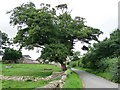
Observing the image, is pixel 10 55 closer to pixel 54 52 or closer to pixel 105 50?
pixel 54 52

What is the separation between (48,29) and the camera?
4956cm

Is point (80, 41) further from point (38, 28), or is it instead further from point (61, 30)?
point (38, 28)

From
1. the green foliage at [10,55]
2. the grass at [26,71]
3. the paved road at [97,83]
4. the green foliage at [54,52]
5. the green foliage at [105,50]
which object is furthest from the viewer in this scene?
the green foliage at [10,55]

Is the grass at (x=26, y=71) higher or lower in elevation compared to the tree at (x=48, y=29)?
lower

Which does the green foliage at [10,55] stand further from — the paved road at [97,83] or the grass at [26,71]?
the paved road at [97,83]

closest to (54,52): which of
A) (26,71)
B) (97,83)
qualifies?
Answer: (26,71)

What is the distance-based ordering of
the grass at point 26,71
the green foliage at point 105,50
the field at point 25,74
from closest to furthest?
the field at point 25,74 < the green foliage at point 105,50 < the grass at point 26,71

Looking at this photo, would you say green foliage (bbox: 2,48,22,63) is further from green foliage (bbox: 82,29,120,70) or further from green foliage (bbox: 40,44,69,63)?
green foliage (bbox: 82,29,120,70)

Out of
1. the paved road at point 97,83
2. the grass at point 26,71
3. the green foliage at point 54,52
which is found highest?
the green foliage at point 54,52

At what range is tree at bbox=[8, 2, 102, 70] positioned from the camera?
163 ft

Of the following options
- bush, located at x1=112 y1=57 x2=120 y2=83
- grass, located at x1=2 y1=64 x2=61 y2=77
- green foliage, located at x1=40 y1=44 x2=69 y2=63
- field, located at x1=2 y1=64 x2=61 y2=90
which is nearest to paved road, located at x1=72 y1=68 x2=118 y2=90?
bush, located at x1=112 y1=57 x2=120 y2=83

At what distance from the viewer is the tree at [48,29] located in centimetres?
4962

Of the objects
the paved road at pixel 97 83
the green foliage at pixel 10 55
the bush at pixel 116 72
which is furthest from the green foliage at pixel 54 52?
the green foliage at pixel 10 55

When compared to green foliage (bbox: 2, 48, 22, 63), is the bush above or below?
below
